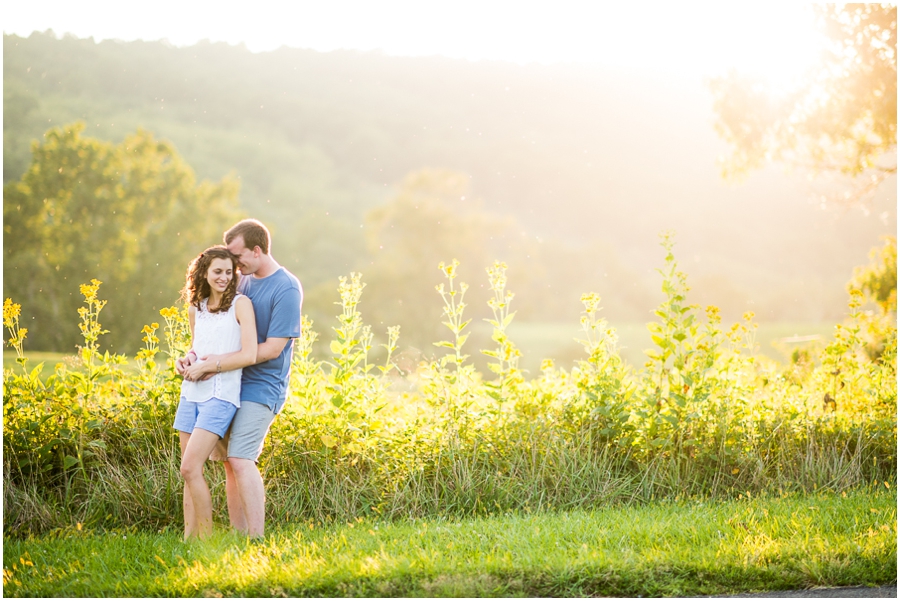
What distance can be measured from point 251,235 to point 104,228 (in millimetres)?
29798

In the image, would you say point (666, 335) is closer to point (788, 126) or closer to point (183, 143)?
point (788, 126)

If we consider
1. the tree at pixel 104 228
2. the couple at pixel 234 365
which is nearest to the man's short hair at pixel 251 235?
the couple at pixel 234 365

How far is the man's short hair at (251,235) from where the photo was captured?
349cm

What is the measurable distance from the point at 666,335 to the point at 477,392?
49.3 inches

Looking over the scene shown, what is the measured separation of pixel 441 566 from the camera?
3010 mm

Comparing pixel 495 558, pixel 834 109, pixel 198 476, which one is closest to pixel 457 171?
pixel 834 109

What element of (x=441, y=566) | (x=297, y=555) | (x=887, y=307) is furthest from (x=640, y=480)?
(x=887, y=307)

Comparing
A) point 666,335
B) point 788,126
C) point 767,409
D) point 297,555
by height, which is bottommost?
point 297,555

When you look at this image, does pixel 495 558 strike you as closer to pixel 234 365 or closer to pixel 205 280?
pixel 234 365

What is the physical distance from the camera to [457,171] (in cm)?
4334

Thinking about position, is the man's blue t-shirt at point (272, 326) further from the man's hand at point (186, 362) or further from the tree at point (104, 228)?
the tree at point (104, 228)

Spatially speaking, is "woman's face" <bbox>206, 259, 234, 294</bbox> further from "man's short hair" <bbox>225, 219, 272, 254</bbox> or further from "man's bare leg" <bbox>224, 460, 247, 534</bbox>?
"man's bare leg" <bbox>224, 460, 247, 534</bbox>

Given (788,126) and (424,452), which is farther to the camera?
(788,126)

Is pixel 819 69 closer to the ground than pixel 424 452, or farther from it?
farther from it
